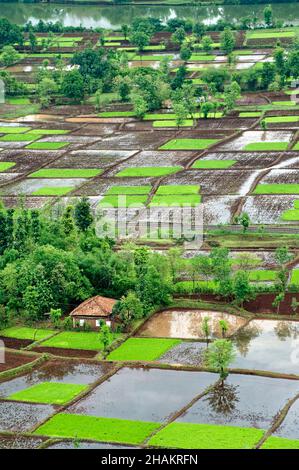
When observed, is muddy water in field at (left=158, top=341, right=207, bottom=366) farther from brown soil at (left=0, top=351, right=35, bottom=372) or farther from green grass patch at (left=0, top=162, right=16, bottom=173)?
green grass patch at (left=0, top=162, right=16, bottom=173)

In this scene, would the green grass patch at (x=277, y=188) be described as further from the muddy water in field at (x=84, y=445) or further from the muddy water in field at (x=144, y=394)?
the muddy water in field at (x=84, y=445)

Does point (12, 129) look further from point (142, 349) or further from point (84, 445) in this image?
point (84, 445)

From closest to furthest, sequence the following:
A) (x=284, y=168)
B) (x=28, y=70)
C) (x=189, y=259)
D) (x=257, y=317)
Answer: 1. (x=257, y=317)
2. (x=189, y=259)
3. (x=284, y=168)
4. (x=28, y=70)

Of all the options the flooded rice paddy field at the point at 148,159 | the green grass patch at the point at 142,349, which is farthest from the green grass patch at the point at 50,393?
the flooded rice paddy field at the point at 148,159

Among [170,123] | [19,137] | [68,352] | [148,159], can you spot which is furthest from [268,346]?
[19,137]
